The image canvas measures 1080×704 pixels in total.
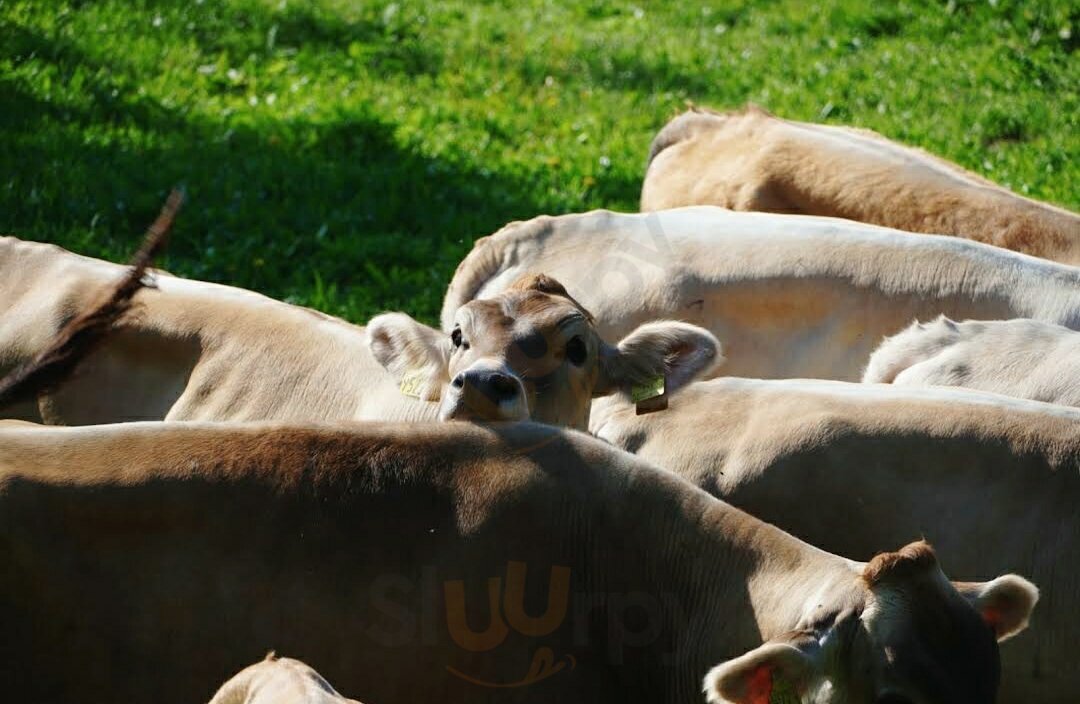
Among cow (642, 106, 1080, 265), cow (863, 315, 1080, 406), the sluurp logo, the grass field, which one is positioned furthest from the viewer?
the grass field

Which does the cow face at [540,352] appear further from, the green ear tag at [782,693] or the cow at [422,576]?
the green ear tag at [782,693]

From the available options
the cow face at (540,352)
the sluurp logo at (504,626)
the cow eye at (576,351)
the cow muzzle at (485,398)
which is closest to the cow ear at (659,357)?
the cow face at (540,352)

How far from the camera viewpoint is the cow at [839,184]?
808 cm

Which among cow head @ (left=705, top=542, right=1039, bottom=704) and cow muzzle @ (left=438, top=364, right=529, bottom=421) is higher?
cow head @ (left=705, top=542, right=1039, bottom=704)

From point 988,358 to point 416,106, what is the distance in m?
6.64

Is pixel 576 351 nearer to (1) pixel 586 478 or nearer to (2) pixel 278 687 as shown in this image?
(1) pixel 586 478

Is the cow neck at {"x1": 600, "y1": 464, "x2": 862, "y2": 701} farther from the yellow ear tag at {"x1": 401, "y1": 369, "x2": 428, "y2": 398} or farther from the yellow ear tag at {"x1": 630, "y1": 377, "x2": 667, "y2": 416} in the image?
the yellow ear tag at {"x1": 401, "y1": 369, "x2": 428, "y2": 398}

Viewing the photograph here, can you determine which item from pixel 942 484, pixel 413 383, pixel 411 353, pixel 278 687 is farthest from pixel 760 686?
pixel 411 353

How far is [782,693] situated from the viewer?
400 cm

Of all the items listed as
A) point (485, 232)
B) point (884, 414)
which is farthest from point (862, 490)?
point (485, 232)

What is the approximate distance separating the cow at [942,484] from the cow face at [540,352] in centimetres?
47

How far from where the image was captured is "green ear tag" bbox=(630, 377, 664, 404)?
5938mm

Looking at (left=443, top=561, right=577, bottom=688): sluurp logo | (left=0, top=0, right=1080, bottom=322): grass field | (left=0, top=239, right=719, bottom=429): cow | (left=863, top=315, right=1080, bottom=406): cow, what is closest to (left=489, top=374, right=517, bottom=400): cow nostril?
(left=0, top=239, right=719, bottom=429): cow

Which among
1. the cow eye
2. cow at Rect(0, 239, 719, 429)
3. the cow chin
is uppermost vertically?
the cow chin
